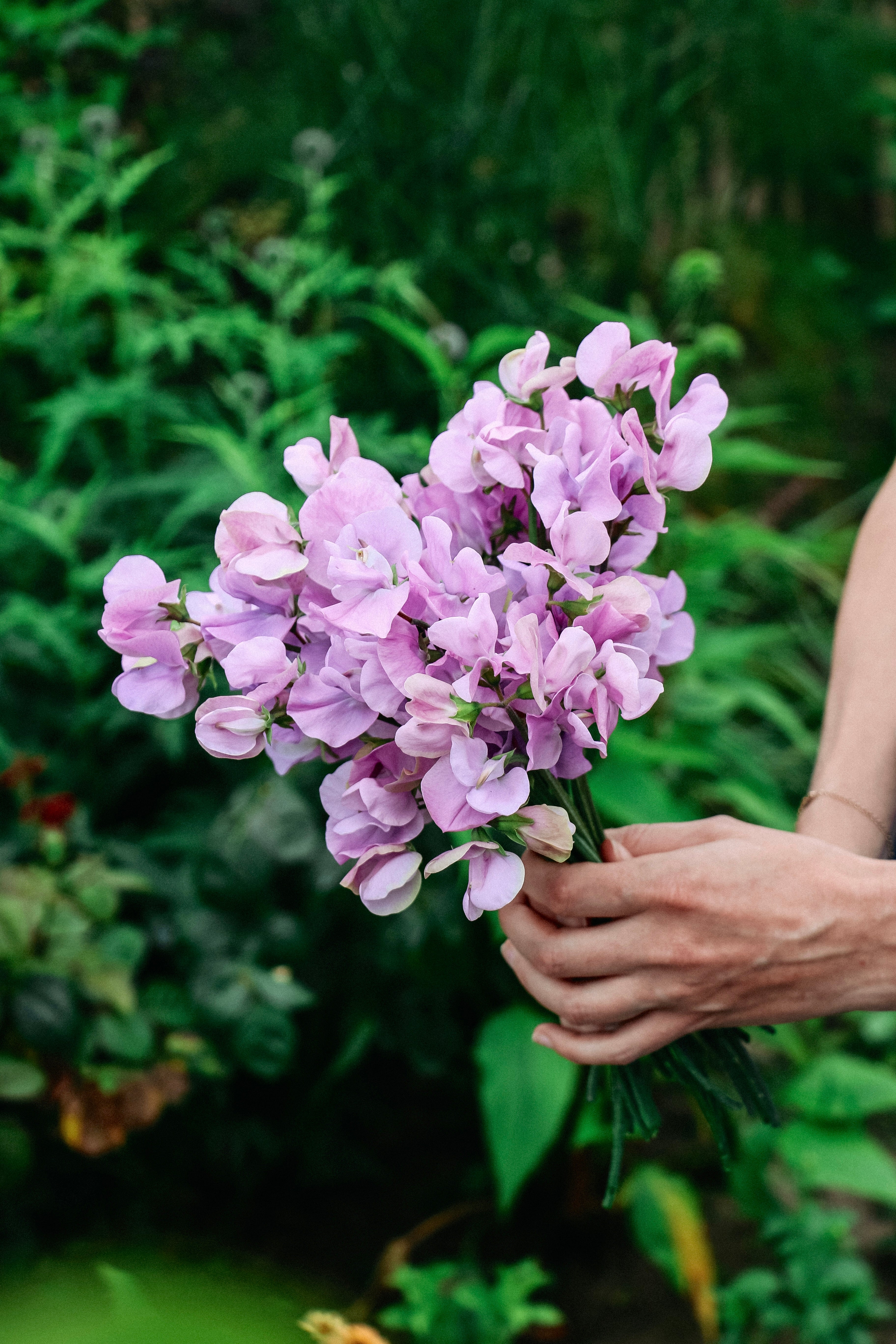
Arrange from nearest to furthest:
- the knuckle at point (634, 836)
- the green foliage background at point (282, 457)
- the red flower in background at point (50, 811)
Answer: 1. the knuckle at point (634, 836)
2. the red flower in background at point (50, 811)
3. the green foliage background at point (282, 457)

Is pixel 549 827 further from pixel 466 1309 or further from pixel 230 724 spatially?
pixel 466 1309

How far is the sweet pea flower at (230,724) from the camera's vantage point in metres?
0.51

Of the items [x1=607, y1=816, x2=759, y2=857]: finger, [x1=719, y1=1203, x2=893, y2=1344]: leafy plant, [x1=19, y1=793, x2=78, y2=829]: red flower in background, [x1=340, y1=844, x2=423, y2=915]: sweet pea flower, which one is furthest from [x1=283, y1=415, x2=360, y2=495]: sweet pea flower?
[x1=719, y1=1203, x2=893, y2=1344]: leafy plant

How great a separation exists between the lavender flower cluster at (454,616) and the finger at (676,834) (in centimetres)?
15

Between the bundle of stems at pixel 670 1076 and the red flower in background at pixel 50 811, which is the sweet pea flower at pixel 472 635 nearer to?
the bundle of stems at pixel 670 1076

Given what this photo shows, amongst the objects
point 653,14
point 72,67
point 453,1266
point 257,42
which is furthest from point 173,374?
point 453,1266

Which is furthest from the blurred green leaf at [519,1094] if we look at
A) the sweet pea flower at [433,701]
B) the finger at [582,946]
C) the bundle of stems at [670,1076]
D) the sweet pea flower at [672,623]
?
the sweet pea flower at [433,701]

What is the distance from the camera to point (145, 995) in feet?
3.81

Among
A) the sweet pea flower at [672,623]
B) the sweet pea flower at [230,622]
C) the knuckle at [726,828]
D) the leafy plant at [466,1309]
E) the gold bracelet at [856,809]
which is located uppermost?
the sweet pea flower at [672,623]

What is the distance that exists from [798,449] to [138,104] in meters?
2.07

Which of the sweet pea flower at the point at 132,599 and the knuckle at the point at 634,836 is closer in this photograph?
the sweet pea flower at the point at 132,599

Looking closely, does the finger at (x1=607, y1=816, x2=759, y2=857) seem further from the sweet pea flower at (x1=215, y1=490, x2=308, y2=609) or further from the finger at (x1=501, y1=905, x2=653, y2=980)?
the sweet pea flower at (x1=215, y1=490, x2=308, y2=609)

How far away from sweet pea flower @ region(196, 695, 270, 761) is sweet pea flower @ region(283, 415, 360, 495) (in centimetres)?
13

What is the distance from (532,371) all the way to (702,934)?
1.16 feet
